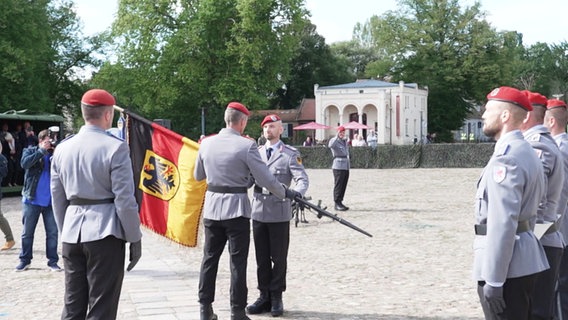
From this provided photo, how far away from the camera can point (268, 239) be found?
23.7ft

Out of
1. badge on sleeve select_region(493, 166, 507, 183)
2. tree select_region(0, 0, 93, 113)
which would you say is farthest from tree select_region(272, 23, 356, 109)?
badge on sleeve select_region(493, 166, 507, 183)

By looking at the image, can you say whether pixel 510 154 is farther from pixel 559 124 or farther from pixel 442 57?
pixel 442 57

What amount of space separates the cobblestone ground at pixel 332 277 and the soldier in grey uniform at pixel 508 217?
2.85 meters

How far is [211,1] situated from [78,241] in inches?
1752

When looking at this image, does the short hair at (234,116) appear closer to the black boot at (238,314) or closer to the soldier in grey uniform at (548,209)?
the black boot at (238,314)

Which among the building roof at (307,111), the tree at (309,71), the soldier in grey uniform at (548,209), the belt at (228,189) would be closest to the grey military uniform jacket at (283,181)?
the belt at (228,189)

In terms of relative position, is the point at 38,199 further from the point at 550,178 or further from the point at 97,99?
the point at 550,178

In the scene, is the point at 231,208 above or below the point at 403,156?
above

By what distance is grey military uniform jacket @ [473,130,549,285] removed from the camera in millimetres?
3889

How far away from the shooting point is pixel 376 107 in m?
73.4

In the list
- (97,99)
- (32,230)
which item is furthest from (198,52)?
(97,99)

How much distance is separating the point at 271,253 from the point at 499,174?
11.7 feet

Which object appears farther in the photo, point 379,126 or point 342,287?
point 379,126

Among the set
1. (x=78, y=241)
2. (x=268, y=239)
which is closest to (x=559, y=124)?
(x=268, y=239)
